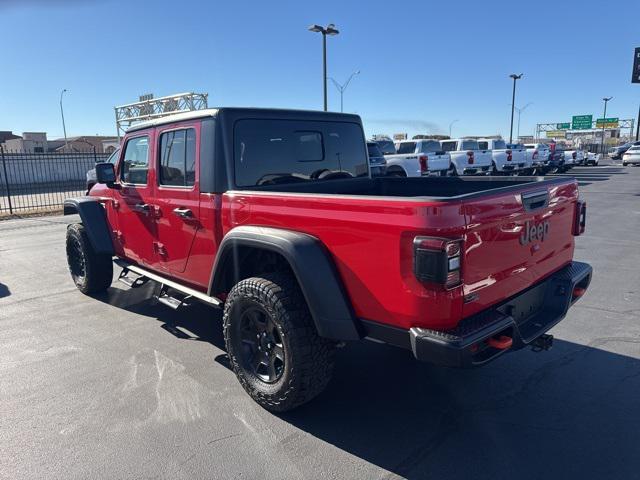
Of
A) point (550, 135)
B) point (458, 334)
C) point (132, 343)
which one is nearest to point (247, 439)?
point (458, 334)

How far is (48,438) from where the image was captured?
3.03 m

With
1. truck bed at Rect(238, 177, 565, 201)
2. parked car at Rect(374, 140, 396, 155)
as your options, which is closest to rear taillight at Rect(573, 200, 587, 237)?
truck bed at Rect(238, 177, 565, 201)

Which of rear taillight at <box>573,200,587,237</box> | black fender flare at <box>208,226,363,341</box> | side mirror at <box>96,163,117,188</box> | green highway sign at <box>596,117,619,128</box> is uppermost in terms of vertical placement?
green highway sign at <box>596,117,619,128</box>

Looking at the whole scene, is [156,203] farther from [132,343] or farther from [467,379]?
[467,379]

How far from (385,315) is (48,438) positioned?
2.23 metres

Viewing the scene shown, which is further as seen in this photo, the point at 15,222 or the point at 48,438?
the point at 15,222

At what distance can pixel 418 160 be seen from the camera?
1641 centimetres

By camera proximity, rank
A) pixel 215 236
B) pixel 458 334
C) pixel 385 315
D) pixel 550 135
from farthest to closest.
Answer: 1. pixel 550 135
2. pixel 215 236
3. pixel 385 315
4. pixel 458 334

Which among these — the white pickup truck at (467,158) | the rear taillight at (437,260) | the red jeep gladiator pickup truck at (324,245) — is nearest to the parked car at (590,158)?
the white pickup truck at (467,158)

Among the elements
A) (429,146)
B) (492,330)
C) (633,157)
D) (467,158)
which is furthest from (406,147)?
(633,157)

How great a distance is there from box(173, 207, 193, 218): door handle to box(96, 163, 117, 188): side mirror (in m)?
1.30

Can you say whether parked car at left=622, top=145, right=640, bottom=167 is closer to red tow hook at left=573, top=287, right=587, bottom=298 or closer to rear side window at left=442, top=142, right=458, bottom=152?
rear side window at left=442, top=142, right=458, bottom=152

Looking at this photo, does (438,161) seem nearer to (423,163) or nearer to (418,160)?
(423,163)

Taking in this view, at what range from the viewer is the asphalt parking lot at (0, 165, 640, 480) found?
273 cm
